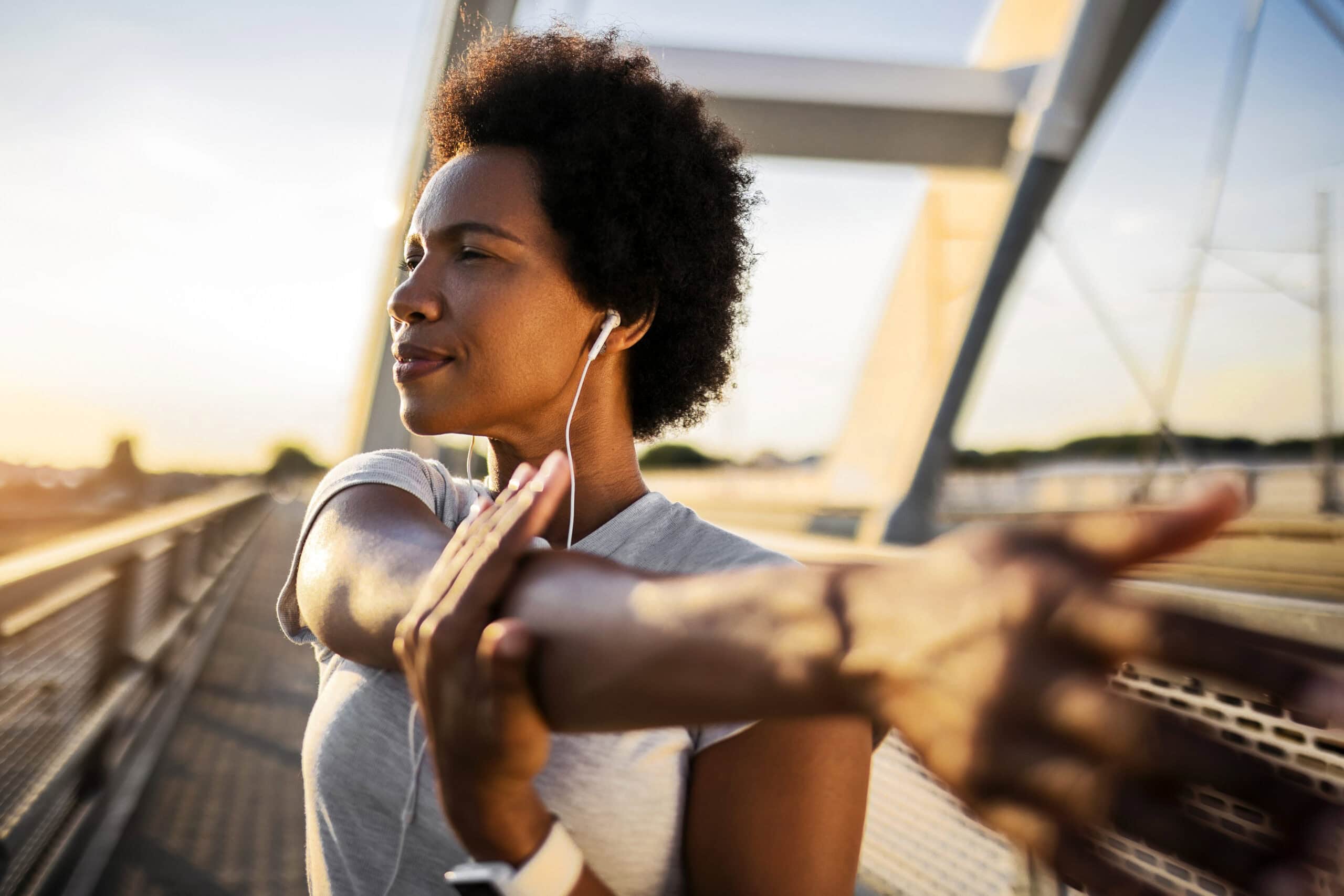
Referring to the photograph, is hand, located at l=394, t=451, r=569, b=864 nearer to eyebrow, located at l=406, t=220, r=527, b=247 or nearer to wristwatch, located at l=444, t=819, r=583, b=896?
wristwatch, located at l=444, t=819, r=583, b=896

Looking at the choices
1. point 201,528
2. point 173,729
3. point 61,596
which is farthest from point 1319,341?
point 201,528

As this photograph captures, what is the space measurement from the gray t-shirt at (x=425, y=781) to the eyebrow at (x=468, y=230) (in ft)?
1.11

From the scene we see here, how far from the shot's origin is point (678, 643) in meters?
0.68

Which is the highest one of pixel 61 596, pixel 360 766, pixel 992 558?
pixel 992 558

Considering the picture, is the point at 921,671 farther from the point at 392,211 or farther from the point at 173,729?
the point at 173,729

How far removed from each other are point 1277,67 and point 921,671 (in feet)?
16.8

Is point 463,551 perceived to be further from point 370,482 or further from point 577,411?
point 577,411

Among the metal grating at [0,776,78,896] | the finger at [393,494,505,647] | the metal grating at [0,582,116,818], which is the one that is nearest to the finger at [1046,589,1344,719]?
the finger at [393,494,505,647]

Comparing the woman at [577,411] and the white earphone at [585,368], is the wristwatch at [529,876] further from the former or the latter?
the white earphone at [585,368]

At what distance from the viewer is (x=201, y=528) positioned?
Result: 7898 millimetres

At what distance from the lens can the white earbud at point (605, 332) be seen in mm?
1437

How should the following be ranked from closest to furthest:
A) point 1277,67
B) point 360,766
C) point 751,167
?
point 360,766 → point 751,167 → point 1277,67

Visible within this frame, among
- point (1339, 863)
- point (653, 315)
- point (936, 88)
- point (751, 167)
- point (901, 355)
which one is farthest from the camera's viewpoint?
point (901, 355)

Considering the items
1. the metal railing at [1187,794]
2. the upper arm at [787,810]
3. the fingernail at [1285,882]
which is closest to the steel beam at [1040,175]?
the metal railing at [1187,794]
